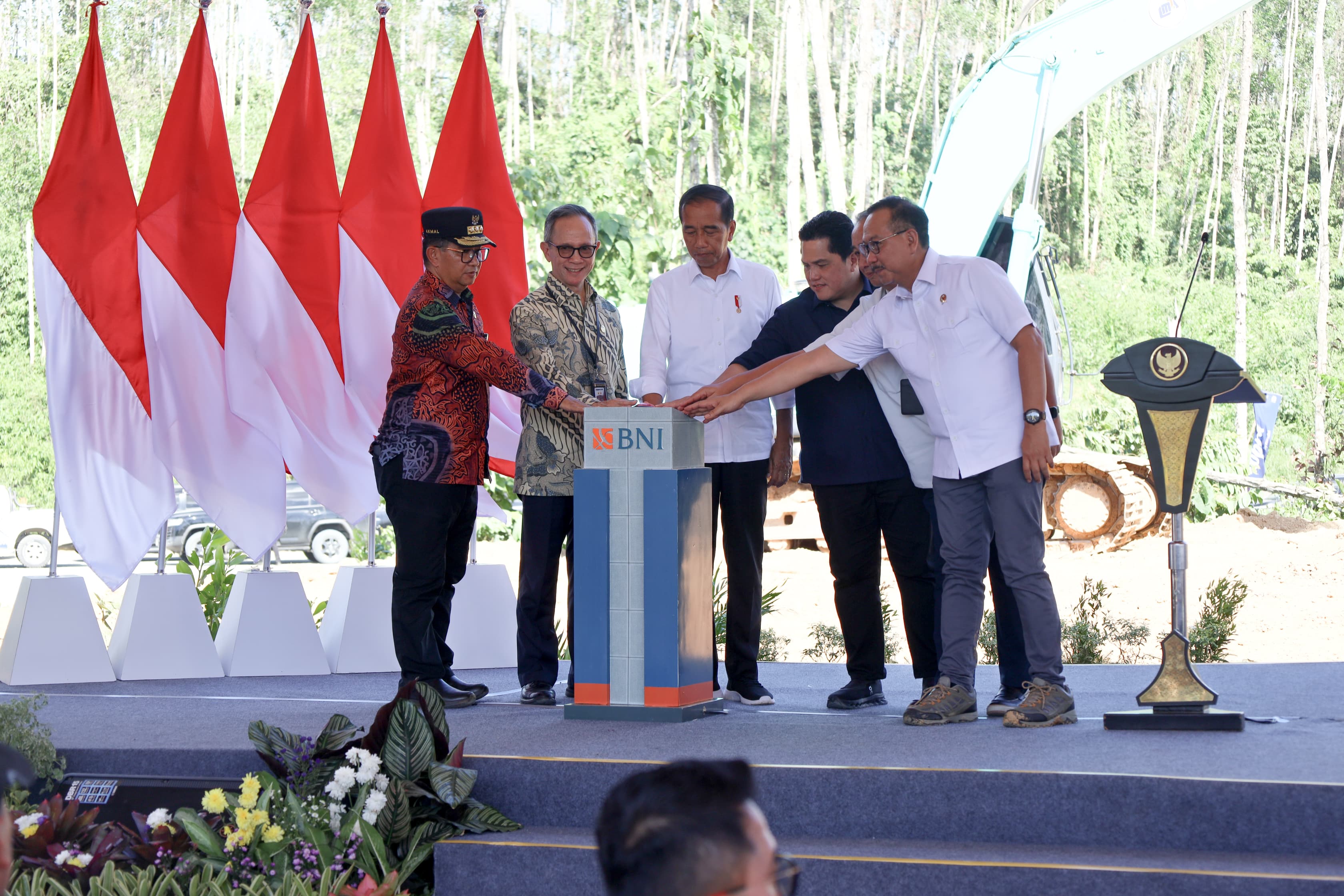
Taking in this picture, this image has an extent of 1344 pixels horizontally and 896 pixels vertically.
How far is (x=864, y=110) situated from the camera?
2367cm

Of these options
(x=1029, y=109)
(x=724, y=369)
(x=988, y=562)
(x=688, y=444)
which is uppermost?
(x=1029, y=109)

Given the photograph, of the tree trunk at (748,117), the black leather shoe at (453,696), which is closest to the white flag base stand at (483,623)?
the black leather shoe at (453,696)

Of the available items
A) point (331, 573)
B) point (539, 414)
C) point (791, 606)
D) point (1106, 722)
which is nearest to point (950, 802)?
point (1106, 722)

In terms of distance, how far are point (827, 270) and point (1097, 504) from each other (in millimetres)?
8716

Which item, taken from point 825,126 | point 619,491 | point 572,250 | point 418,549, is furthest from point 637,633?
point 825,126

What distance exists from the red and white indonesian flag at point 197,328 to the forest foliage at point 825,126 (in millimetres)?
11518

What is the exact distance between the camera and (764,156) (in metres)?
25.2

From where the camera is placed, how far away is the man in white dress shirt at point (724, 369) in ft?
13.6

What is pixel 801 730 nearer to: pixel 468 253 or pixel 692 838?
pixel 468 253

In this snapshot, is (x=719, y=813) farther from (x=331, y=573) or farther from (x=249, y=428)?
(x=331, y=573)

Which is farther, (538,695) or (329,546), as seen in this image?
(329,546)

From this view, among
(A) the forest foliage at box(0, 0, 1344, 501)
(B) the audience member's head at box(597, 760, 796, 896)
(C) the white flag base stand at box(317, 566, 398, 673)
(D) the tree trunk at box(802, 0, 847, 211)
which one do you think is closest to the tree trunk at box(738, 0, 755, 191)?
(A) the forest foliage at box(0, 0, 1344, 501)

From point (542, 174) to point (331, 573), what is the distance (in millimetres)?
4380

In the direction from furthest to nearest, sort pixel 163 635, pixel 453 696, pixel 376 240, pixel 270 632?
pixel 376 240 → pixel 270 632 → pixel 163 635 → pixel 453 696
